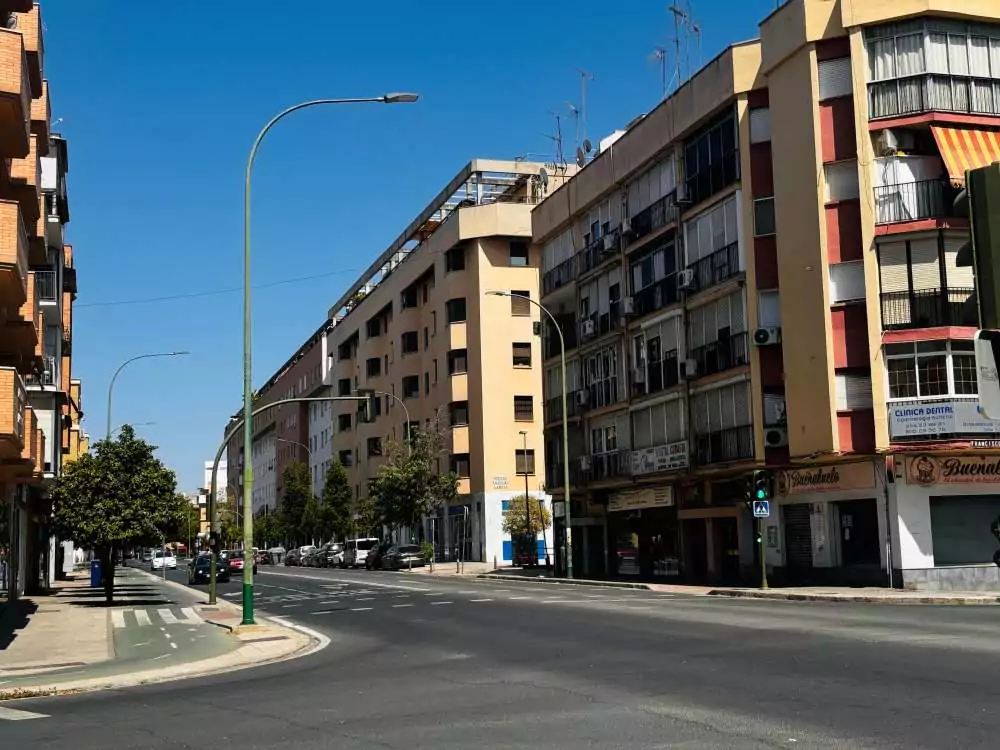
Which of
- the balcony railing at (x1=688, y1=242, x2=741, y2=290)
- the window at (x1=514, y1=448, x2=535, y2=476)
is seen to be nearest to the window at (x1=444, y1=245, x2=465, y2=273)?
the window at (x1=514, y1=448, x2=535, y2=476)

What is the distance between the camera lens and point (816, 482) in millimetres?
34406

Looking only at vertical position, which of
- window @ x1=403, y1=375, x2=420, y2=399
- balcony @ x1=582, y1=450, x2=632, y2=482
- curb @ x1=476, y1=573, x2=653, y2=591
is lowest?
curb @ x1=476, y1=573, x2=653, y2=591

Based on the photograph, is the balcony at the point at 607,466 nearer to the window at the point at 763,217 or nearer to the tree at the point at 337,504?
the window at the point at 763,217

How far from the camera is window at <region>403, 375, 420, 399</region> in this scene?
263 ft

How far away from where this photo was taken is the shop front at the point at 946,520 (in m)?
31.1

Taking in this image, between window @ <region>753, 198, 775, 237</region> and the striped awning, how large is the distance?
5.63 meters

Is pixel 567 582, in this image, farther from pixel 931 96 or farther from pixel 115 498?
pixel 931 96

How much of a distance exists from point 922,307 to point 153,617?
22252 millimetres

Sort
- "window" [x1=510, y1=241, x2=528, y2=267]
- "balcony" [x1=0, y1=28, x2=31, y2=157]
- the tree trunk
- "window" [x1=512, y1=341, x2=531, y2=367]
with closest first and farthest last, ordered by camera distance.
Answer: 1. "balcony" [x1=0, y1=28, x2=31, y2=157]
2. the tree trunk
3. "window" [x1=512, y1=341, x2=531, y2=367]
4. "window" [x1=510, y1=241, x2=528, y2=267]

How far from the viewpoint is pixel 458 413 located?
71.5 metres

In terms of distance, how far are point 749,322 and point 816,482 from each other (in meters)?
5.63

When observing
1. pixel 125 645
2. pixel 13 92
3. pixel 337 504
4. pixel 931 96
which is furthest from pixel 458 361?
pixel 13 92

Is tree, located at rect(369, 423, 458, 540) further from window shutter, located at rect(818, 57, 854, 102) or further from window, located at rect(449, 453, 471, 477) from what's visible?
window shutter, located at rect(818, 57, 854, 102)

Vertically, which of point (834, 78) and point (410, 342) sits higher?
point (834, 78)
